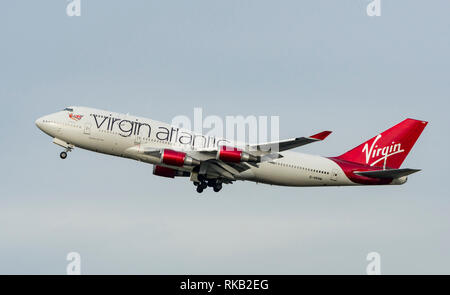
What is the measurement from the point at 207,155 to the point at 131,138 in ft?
20.8

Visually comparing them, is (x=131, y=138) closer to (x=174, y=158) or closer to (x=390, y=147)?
(x=174, y=158)

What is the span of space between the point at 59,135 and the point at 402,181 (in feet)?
95.9

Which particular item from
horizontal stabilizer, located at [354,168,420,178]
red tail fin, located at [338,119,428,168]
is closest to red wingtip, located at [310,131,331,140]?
horizontal stabilizer, located at [354,168,420,178]

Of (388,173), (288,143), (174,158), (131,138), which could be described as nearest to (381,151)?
(388,173)

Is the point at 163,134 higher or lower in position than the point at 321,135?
higher

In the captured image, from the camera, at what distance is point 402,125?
7738cm

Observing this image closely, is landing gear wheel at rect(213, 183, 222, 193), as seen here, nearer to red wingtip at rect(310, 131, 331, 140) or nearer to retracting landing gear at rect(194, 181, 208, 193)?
retracting landing gear at rect(194, 181, 208, 193)

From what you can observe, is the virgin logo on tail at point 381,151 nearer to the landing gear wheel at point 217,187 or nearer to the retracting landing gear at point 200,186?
the landing gear wheel at point 217,187

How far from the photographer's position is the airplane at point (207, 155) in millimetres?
69438

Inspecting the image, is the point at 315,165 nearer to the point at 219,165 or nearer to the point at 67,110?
the point at 219,165

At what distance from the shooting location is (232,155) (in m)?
69.2

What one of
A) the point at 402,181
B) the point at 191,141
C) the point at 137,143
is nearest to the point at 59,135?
the point at 137,143

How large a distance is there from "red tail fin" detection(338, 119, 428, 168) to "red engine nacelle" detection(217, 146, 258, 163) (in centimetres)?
1124

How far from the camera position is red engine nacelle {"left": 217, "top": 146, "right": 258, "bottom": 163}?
69312 mm
